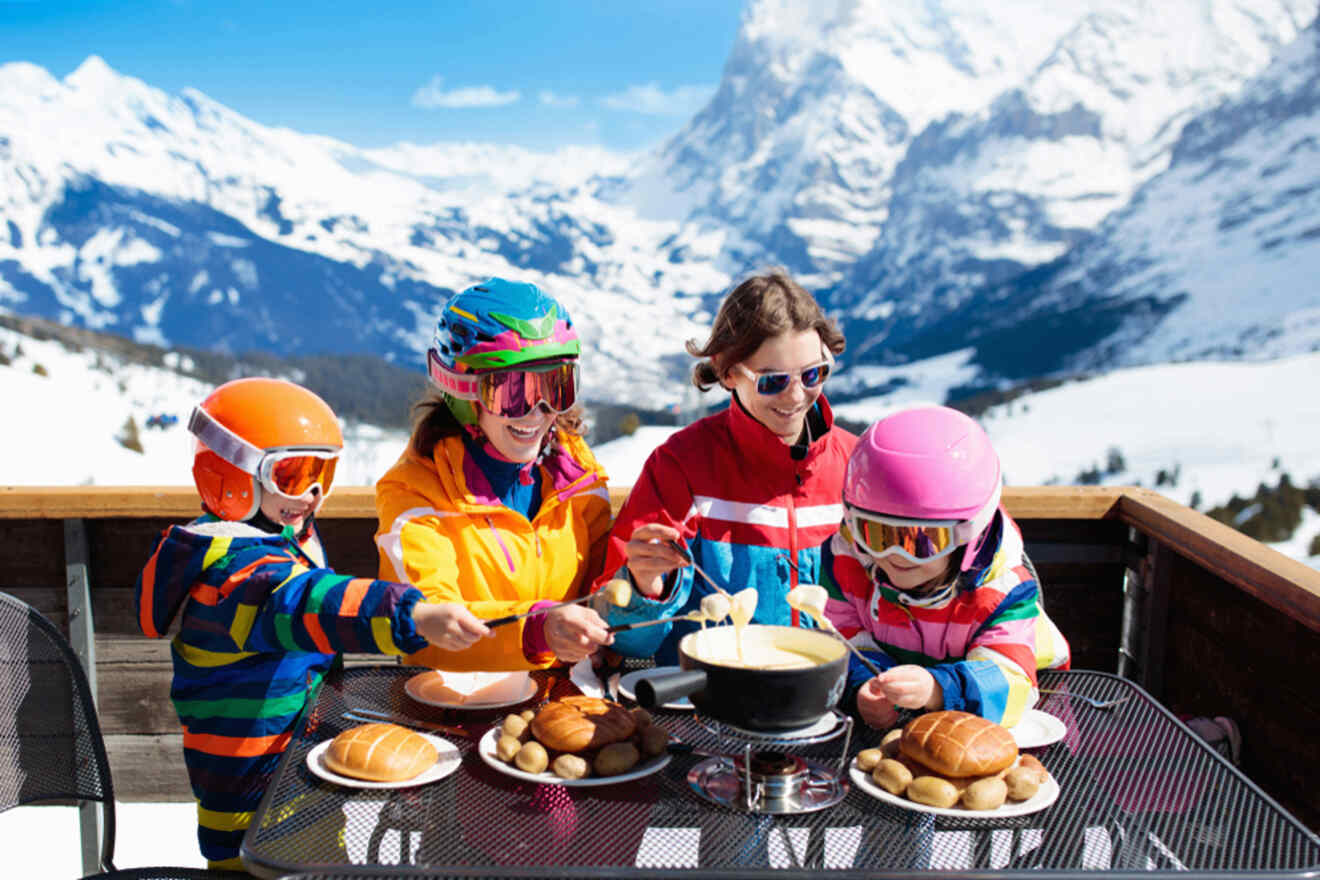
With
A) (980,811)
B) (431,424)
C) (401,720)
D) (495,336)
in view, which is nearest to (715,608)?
(980,811)

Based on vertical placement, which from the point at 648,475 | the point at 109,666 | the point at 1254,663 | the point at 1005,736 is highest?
the point at 648,475

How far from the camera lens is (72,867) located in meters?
3.54

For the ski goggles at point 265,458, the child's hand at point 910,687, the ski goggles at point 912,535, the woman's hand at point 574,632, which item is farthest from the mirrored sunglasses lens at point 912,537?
the ski goggles at point 265,458

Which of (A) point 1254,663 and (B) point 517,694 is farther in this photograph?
(A) point 1254,663

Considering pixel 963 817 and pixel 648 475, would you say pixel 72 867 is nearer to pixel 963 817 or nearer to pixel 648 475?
pixel 648 475

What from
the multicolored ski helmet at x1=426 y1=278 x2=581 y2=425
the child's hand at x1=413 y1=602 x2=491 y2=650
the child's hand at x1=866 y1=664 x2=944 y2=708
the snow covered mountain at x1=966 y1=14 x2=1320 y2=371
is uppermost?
the snow covered mountain at x1=966 y1=14 x2=1320 y2=371

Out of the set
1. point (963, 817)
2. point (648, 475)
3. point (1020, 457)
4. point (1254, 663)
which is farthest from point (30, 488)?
point (1020, 457)

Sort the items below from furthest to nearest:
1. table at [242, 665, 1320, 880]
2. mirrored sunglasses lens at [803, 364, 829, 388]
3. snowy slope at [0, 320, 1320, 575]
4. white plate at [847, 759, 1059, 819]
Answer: snowy slope at [0, 320, 1320, 575] → mirrored sunglasses lens at [803, 364, 829, 388] → white plate at [847, 759, 1059, 819] → table at [242, 665, 1320, 880]

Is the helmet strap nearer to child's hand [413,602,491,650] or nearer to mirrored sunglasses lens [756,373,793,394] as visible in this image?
mirrored sunglasses lens [756,373,793,394]

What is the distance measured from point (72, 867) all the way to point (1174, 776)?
10.8 ft

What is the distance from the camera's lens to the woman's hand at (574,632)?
2043 mm

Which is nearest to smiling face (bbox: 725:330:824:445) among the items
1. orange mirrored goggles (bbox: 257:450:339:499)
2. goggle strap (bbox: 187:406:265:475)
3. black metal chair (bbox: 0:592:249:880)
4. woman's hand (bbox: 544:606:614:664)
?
woman's hand (bbox: 544:606:614:664)

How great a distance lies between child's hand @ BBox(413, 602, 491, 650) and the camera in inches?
75.5

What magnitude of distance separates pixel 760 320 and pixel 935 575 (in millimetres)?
778
